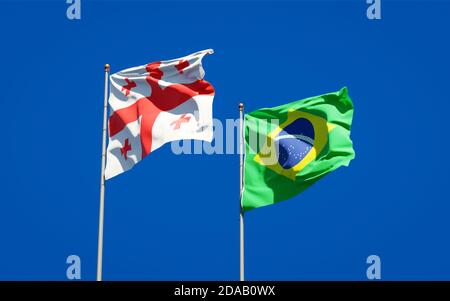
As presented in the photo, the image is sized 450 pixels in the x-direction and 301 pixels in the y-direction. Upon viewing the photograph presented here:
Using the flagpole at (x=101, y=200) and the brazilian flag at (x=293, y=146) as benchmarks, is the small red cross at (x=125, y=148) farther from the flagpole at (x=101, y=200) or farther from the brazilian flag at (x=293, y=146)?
the brazilian flag at (x=293, y=146)

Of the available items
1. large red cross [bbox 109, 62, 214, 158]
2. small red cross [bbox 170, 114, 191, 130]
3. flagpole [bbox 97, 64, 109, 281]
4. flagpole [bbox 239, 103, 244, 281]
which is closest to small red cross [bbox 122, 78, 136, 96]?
large red cross [bbox 109, 62, 214, 158]

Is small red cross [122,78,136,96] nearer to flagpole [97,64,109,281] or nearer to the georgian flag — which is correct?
the georgian flag

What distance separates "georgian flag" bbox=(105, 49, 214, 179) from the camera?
34.2 m

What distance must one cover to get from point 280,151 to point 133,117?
4991mm

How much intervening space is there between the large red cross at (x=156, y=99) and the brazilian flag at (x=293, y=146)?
203cm

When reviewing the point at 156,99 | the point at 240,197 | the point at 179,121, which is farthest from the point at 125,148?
the point at 240,197

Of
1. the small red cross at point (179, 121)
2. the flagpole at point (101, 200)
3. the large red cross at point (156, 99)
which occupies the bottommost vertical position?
the flagpole at point (101, 200)

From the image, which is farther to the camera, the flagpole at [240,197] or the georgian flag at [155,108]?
the georgian flag at [155,108]

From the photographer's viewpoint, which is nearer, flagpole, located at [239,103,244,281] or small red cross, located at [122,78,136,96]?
flagpole, located at [239,103,244,281]

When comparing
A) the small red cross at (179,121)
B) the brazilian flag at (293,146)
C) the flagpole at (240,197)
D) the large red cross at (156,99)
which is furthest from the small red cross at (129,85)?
the brazilian flag at (293,146)

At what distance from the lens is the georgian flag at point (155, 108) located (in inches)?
1345

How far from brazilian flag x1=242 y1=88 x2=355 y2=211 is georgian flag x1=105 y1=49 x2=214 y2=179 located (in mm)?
1899
